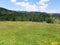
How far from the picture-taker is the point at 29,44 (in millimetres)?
34281

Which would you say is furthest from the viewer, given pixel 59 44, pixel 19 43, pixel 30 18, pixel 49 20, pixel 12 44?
pixel 30 18

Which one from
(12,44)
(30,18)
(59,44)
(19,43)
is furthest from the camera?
(30,18)

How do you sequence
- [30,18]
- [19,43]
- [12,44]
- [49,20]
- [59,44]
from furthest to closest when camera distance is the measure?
[30,18] < [49,20] < [59,44] < [19,43] < [12,44]

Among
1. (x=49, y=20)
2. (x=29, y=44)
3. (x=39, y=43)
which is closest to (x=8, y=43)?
(x=29, y=44)

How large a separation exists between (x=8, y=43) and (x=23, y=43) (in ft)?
10.5

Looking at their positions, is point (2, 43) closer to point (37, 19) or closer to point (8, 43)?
point (8, 43)

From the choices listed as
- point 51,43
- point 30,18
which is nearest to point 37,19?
point 30,18

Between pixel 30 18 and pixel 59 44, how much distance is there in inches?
3344

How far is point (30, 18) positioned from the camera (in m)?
120

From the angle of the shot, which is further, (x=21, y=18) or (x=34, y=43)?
(x=21, y=18)

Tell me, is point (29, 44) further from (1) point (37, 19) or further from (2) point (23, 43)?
(1) point (37, 19)

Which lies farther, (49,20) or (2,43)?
(49,20)

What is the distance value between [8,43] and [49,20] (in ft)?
268

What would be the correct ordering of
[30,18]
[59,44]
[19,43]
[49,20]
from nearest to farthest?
[19,43], [59,44], [49,20], [30,18]
